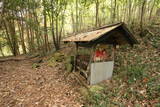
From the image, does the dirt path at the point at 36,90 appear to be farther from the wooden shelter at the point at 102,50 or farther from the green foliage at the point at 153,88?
the green foliage at the point at 153,88

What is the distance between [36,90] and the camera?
5.06 metres

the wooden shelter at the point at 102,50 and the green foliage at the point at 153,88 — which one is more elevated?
the wooden shelter at the point at 102,50

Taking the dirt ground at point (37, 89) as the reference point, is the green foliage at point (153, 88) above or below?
above

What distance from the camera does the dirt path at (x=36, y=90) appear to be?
13.8 feet

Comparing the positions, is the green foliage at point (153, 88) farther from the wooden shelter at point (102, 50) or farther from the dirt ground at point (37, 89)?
the dirt ground at point (37, 89)

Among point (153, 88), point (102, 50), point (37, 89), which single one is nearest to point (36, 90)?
point (37, 89)

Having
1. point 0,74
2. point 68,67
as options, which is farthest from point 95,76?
point 0,74

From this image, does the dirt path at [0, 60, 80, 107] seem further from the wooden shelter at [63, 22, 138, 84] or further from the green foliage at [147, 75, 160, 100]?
the green foliage at [147, 75, 160, 100]

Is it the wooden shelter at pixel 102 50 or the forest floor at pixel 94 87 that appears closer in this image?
the forest floor at pixel 94 87

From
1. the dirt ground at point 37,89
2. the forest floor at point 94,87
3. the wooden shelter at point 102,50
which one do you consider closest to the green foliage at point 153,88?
the forest floor at point 94,87

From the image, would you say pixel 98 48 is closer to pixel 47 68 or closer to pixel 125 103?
pixel 125 103

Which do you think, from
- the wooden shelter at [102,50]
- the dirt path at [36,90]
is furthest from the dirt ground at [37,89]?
the wooden shelter at [102,50]

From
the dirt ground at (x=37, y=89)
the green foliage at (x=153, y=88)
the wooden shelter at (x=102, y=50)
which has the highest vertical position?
the wooden shelter at (x=102, y=50)

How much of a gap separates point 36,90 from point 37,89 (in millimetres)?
89
